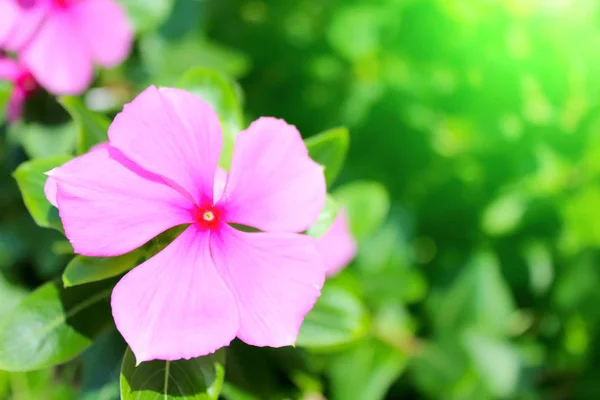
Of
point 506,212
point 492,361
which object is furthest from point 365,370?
point 506,212

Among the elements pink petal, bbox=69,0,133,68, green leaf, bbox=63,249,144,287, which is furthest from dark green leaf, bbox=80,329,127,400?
pink petal, bbox=69,0,133,68

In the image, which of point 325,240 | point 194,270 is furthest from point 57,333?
point 325,240

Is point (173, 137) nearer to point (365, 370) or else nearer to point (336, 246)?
point (336, 246)

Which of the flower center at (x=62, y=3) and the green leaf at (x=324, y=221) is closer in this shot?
the green leaf at (x=324, y=221)

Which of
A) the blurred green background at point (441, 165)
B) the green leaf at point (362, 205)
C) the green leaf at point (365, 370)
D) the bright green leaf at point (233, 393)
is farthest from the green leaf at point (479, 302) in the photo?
the bright green leaf at point (233, 393)

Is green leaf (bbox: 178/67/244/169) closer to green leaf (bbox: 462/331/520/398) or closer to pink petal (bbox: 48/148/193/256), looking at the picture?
pink petal (bbox: 48/148/193/256)

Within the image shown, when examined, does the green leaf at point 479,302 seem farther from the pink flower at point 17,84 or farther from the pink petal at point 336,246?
the pink flower at point 17,84

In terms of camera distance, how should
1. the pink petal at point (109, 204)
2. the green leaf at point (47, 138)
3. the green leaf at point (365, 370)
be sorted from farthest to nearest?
the green leaf at point (365, 370)
the green leaf at point (47, 138)
the pink petal at point (109, 204)
